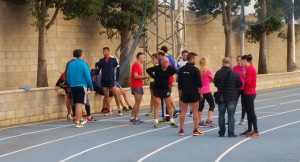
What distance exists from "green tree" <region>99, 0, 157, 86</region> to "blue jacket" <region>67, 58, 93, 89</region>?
11734 millimetres

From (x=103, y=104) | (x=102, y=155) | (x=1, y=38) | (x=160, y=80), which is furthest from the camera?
(x=1, y=38)

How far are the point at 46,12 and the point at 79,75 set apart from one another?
351 inches

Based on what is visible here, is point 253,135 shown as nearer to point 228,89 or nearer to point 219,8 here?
point 228,89

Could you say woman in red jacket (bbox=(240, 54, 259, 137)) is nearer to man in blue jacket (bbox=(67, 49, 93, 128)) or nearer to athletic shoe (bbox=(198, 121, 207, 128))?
athletic shoe (bbox=(198, 121, 207, 128))

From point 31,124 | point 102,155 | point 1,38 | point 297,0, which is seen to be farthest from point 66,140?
point 297,0

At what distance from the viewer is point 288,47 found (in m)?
41.0

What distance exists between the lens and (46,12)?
2384 centimetres

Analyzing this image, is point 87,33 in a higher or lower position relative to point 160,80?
higher

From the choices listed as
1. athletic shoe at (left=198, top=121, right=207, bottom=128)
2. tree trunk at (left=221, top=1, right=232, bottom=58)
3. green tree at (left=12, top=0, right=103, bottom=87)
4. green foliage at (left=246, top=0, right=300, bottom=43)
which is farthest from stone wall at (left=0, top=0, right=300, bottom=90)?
athletic shoe at (left=198, top=121, right=207, bottom=128)

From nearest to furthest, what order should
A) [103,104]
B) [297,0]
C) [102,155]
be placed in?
[102,155]
[103,104]
[297,0]

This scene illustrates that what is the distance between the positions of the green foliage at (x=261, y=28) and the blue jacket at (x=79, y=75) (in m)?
25.0

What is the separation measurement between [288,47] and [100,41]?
15.5 meters

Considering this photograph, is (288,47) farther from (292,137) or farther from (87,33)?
(292,137)

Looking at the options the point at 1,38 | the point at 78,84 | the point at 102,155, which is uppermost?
the point at 1,38
